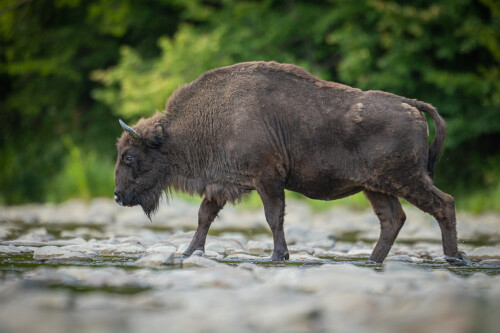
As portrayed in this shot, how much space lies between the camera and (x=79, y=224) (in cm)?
1207

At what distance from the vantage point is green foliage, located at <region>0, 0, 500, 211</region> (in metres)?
16.4

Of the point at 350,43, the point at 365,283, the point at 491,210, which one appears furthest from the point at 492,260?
the point at 350,43

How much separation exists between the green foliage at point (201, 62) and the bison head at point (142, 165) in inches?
347

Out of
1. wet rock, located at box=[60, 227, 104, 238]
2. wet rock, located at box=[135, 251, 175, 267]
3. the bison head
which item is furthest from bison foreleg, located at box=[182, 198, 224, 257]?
wet rock, located at box=[60, 227, 104, 238]

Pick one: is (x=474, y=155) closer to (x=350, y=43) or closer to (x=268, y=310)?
(x=350, y=43)

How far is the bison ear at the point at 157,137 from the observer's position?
732 centimetres

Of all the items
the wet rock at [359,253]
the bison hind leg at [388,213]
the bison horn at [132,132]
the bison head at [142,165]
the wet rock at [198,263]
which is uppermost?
the bison horn at [132,132]

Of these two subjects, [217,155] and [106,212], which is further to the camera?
[106,212]

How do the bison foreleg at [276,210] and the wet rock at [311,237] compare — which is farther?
the wet rock at [311,237]

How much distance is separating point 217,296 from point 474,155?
15.3m

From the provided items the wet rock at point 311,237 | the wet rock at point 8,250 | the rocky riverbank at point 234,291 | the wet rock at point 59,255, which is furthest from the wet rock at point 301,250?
the wet rock at point 8,250

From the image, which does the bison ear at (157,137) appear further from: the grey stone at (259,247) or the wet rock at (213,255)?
the grey stone at (259,247)

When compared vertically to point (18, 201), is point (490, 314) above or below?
below

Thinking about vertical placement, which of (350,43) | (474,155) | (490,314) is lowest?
(490,314)
